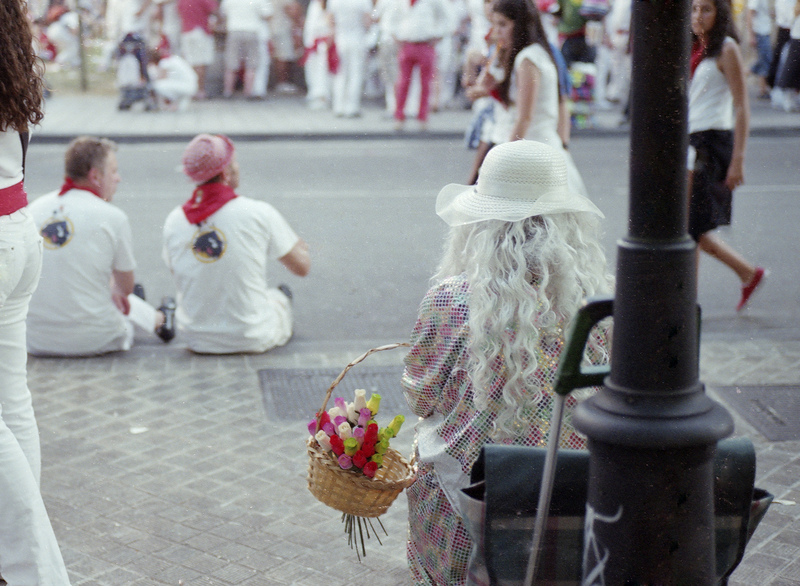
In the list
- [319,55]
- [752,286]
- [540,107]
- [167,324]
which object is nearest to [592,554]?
[167,324]

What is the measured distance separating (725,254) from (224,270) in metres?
3.01

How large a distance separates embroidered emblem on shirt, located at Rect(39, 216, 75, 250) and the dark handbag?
389 cm

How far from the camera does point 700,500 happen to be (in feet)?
5.56

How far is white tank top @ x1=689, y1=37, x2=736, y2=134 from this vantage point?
575cm

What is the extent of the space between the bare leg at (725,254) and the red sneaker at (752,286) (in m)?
0.02

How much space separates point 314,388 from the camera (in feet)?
16.5

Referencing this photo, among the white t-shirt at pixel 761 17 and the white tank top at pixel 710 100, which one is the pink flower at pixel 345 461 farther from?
the white t-shirt at pixel 761 17

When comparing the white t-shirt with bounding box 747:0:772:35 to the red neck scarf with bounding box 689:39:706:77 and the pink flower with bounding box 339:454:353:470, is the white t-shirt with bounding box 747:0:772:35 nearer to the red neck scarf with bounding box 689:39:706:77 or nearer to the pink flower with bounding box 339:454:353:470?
the red neck scarf with bounding box 689:39:706:77

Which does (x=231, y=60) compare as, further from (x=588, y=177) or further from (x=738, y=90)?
(x=738, y=90)

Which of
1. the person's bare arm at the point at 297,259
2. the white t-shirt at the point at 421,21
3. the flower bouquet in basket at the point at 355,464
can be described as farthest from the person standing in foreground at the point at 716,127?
the white t-shirt at the point at 421,21

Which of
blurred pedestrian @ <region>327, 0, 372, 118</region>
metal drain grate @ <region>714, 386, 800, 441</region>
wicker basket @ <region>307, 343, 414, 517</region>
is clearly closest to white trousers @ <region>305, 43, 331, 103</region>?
blurred pedestrian @ <region>327, 0, 372, 118</region>

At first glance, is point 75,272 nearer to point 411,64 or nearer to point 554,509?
point 554,509

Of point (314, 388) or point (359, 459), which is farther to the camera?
point (314, 388)

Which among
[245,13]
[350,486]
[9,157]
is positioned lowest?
[350,486]
